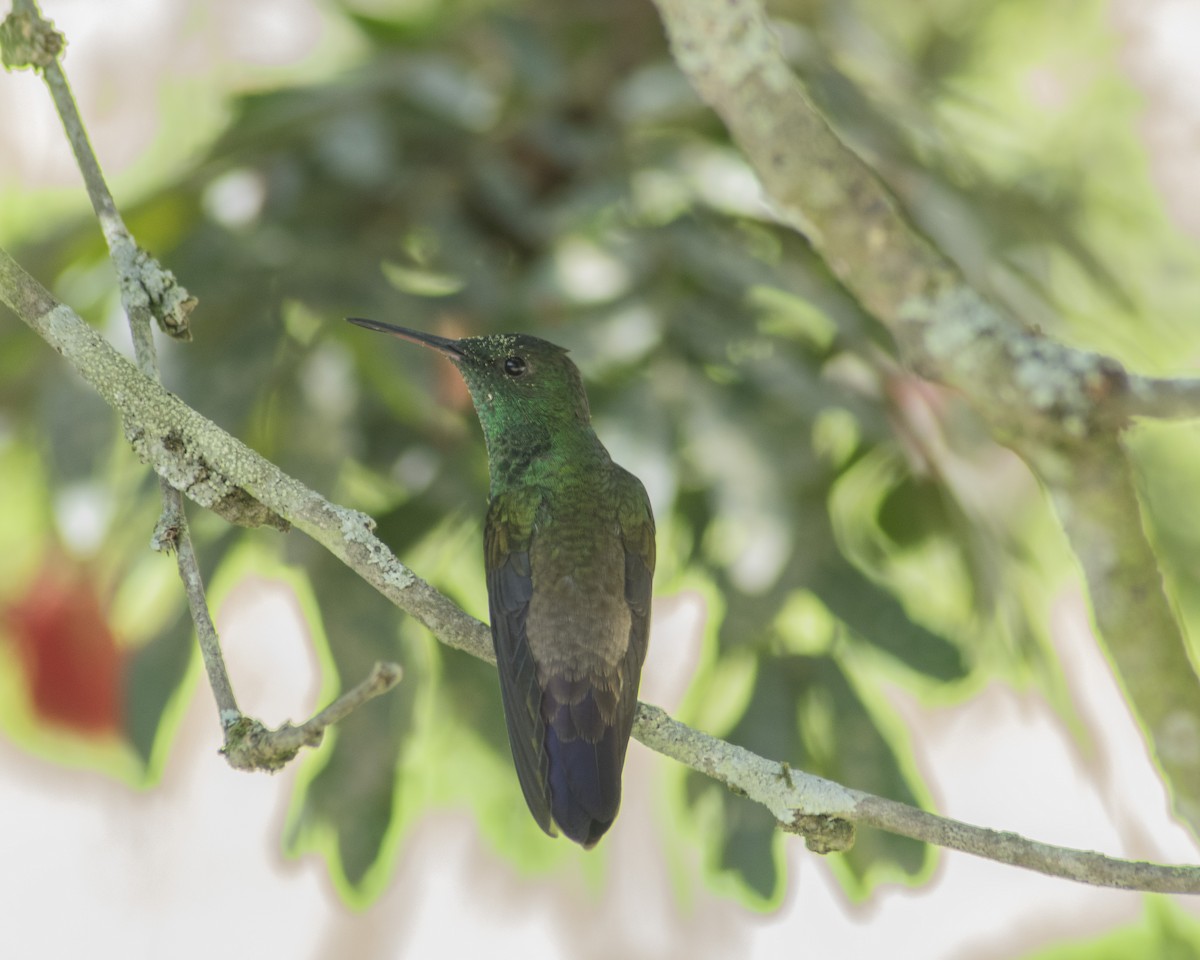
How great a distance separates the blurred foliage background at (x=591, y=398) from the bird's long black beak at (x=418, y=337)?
19 cm

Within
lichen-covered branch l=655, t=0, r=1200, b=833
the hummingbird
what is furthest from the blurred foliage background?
lichen-covered branch l=655, t=0, r=1200, b=833

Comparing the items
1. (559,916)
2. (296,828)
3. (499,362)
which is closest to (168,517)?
(499,362)

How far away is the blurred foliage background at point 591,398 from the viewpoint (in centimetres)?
183

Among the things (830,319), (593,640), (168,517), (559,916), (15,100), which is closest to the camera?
(168,517)

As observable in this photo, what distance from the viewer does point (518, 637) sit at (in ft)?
4.47

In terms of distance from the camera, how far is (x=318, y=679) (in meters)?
2.22

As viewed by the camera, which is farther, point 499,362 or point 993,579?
point 993,579

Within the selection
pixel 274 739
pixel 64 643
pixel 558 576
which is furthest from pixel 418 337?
pixel 64 643

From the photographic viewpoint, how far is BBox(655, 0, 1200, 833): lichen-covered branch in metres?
1.11

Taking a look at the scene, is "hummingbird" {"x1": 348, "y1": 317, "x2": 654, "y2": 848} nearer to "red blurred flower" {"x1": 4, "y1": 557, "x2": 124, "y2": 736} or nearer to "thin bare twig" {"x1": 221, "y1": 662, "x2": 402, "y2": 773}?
"thin bare twig" {"x1": 221, "y1": 662, "x2": 402, "y2": 773}

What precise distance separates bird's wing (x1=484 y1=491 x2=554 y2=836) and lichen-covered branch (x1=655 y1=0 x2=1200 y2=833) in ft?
1.54

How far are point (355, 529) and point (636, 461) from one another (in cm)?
59

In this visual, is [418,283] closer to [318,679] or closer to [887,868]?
[318,679]

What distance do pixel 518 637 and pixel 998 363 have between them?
552 millimetres
